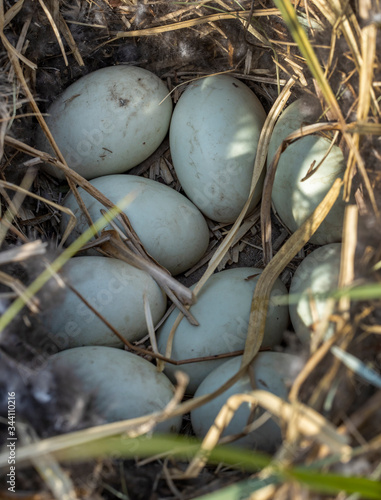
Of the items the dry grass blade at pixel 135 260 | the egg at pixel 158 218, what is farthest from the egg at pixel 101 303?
the egg at pixel 158 218

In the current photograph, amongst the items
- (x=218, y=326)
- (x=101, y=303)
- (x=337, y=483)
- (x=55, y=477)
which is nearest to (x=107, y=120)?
(x=101, y=303)

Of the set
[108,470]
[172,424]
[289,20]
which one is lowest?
[172,424]

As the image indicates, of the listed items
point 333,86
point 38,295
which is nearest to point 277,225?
point 333,86

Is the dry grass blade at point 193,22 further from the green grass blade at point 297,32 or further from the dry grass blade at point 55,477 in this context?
the dry grass blade at point 55,477

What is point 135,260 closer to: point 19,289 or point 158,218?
point 158,218

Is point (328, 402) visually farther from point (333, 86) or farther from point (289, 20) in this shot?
point (333, 86)

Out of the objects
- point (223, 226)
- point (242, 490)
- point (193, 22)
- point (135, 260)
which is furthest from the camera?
point (223, 226)

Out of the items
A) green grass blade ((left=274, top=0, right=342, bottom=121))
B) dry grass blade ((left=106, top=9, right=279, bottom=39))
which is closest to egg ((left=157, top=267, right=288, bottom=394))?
green grass blade ((left=274, top=0, right=342, bottom=121))
